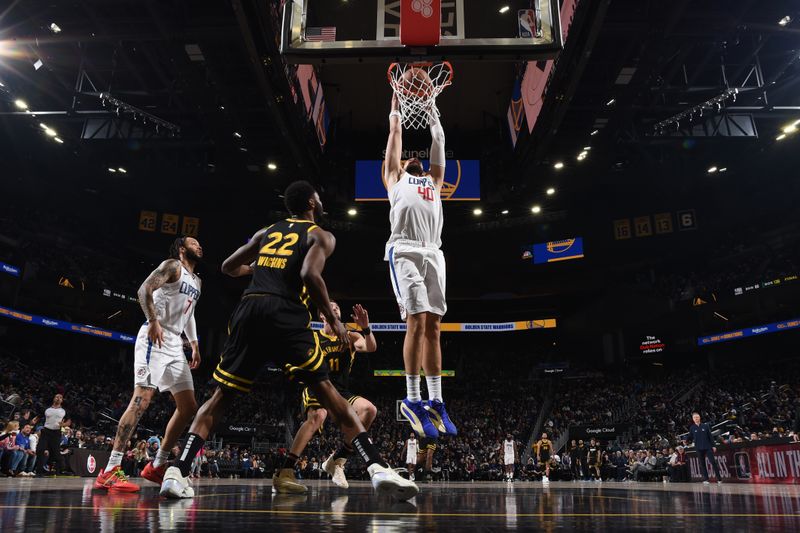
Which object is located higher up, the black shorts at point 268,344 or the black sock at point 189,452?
the black shorts at point 268,344

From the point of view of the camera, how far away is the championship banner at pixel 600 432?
78.8ft

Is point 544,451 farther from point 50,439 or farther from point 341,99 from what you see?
point 341,99

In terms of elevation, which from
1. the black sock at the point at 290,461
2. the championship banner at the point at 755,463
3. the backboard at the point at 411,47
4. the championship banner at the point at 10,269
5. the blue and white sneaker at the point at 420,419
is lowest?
the championship banner at the point at 755,463

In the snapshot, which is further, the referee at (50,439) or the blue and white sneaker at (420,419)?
the referee at (50,439)

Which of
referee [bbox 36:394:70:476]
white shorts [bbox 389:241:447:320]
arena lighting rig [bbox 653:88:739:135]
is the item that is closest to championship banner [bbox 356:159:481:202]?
arena lighting rig [bbox 653:88:739:135]

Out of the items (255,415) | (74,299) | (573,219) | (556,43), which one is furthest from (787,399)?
(74,299)

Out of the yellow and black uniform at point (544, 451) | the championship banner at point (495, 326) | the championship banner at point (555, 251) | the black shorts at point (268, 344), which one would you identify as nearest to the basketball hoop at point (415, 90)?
the black shorts at point (268, 344)

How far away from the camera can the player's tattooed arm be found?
5.02 m

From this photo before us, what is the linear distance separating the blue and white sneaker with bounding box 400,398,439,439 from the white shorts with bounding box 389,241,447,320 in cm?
76

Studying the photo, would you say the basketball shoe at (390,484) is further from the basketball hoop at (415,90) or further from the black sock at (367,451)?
the basketball hoop at (415,90)

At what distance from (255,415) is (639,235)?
Answer: 1995cm

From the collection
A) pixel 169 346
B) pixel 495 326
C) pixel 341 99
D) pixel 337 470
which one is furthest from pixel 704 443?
pixel 495 326

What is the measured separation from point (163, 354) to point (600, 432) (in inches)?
890

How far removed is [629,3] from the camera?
1218cm
